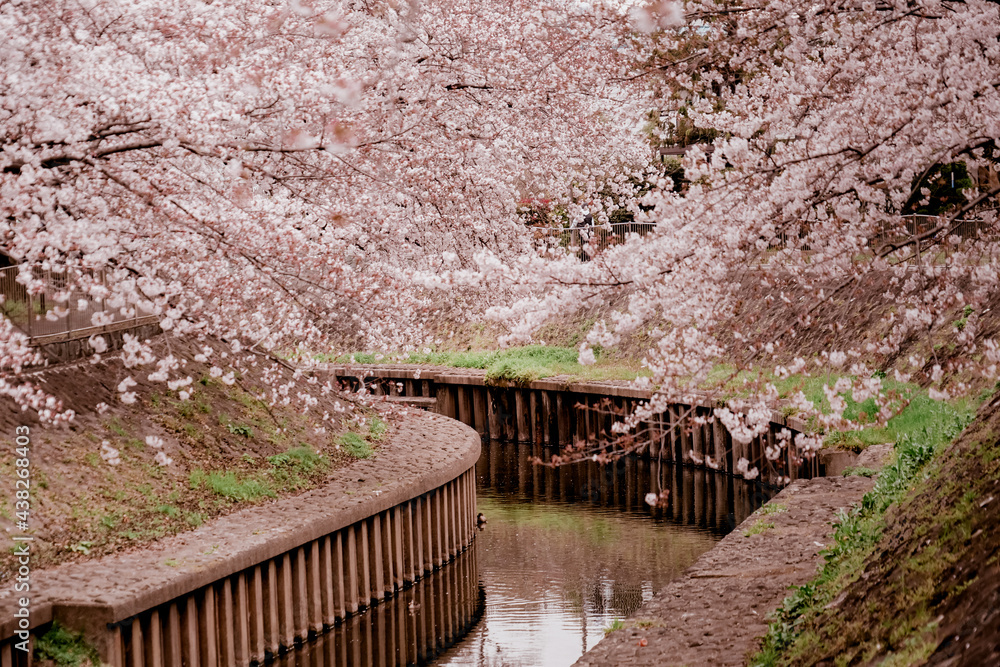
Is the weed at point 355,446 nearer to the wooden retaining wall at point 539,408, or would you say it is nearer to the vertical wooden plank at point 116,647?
the wooden retaining wall at point 539,408

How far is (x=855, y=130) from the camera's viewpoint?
7.02 m

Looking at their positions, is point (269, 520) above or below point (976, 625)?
below

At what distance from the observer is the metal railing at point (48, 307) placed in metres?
9.98

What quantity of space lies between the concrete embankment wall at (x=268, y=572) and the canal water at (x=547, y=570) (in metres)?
0.35

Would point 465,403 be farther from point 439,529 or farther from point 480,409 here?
point 439,529

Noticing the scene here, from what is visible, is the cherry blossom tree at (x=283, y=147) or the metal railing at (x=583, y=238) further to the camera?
the cherry blossom tree at (x=283, y=147)

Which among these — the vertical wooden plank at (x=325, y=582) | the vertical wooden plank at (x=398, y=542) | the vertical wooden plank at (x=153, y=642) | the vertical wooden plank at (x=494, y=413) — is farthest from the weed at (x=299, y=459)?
the vertical wooden plank at (x=494, y=413)

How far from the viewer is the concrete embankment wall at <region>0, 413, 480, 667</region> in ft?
25.9

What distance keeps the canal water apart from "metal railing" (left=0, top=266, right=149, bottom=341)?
413 centimetres

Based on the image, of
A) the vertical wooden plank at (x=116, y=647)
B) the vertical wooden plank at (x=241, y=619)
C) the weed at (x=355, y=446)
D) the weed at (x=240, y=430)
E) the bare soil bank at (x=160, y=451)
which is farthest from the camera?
the weed at (x=355, y=446)

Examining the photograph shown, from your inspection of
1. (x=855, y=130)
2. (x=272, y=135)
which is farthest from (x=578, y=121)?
(x=855, y=130)

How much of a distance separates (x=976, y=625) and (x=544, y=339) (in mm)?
23517

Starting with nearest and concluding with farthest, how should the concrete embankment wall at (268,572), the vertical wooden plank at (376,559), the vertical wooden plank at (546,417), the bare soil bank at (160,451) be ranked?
the concrete embankment wall at (268,572) < the bare soil bank at (160,451) < the vertical wooden plank at (376,559) < the vertical wooden plank at (546,417)

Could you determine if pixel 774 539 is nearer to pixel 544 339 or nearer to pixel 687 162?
pixel 687 162
